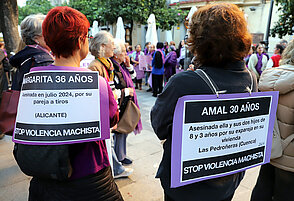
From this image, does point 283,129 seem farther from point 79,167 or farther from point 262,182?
point 79,167

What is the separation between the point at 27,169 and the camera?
133cm

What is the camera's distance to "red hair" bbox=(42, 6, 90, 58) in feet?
4.45

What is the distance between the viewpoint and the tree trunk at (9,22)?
6.55 meters

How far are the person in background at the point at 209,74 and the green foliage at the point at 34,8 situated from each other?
39.9 meters

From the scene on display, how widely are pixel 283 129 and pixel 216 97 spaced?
1.02m

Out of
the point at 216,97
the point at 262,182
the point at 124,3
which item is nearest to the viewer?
the point at 216,97

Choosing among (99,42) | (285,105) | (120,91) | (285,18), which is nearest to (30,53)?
(99,42)

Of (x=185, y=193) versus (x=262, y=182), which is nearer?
(x=185, y=193)

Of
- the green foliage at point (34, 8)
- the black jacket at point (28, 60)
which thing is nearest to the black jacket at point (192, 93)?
the black jacket at point (28, 60)

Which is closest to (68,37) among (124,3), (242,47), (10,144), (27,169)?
(27,169)

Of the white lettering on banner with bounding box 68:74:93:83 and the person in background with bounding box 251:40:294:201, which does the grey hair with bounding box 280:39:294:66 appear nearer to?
the person in background with bounding box 251:40:294:201

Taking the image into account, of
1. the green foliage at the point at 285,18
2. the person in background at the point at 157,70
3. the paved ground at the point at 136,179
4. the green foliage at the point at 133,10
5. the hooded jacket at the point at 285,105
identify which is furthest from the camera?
the green foliage at the point at 133,10

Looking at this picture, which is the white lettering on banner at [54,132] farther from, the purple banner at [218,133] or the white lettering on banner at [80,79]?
the purple banner at [218,133]

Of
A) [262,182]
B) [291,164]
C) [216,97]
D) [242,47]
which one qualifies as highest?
[242,47]
